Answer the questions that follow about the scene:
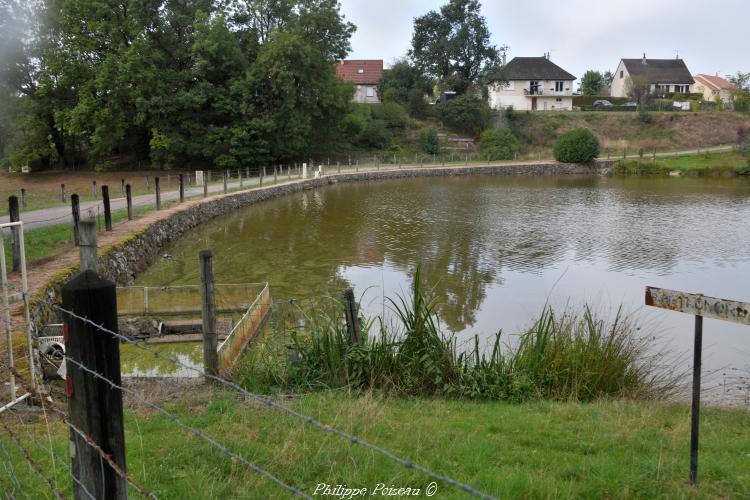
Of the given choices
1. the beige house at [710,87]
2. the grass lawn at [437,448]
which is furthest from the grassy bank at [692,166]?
the grass lawn at [437,448]

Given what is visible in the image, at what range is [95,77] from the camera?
119 feet

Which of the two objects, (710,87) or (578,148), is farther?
(710,87)

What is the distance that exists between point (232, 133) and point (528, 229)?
886 inches

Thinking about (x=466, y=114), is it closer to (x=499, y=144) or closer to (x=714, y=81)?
(x=499, y=144)

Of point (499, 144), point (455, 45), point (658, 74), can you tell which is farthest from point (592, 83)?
point (499, 144)

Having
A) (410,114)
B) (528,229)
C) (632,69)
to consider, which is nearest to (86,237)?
(528,229)

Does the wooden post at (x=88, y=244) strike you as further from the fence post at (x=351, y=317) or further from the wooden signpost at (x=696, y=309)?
the fence post at (x=351, y=317)

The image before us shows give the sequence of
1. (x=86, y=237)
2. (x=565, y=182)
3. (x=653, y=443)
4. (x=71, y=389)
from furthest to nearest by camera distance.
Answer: (x=565, y=182) < (x=653, y=443) < (x=86, y=237) < (x=71, y=389)

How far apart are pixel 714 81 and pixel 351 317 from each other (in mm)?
98118

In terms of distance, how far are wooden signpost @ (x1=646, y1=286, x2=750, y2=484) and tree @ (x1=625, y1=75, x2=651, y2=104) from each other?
76.2m

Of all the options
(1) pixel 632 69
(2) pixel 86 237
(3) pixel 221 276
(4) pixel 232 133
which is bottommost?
(3) pixel 221 276

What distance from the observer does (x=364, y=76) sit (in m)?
71.9

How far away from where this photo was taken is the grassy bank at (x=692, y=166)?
44.9 meters

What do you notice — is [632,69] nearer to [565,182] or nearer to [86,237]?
[565,182]
